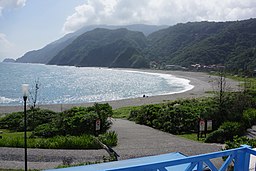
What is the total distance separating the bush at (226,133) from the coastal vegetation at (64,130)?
516 centimetres

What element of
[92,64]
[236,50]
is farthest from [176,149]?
[92,64]

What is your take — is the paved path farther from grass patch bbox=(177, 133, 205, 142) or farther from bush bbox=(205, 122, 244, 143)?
bush bbox=(205, 122, 244, 143)

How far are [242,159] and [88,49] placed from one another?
196718 millimetres

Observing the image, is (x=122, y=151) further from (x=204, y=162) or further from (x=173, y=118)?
(x=204, y=162)

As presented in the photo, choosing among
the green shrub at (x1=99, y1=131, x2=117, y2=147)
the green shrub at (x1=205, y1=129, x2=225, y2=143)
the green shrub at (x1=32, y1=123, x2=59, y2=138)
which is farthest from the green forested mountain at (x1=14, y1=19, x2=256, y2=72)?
the green shrub at (x1=99, y1=131, x2=117, y2=147)

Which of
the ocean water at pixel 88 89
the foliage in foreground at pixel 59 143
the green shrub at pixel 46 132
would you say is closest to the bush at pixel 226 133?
the foliage in foreground at pixel 59 143

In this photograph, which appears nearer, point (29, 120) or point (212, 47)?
point (29, 120)

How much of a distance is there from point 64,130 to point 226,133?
8843 millimetres

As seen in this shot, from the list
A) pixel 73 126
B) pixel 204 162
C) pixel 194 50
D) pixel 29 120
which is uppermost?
pixel 194 50

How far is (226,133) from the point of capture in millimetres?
16828

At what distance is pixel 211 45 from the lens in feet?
462

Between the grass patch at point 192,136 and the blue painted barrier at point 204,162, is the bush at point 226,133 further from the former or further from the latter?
the blue painted barrier at point 204,162

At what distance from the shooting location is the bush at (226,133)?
16.3m

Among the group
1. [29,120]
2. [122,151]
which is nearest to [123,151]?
[122,151]
